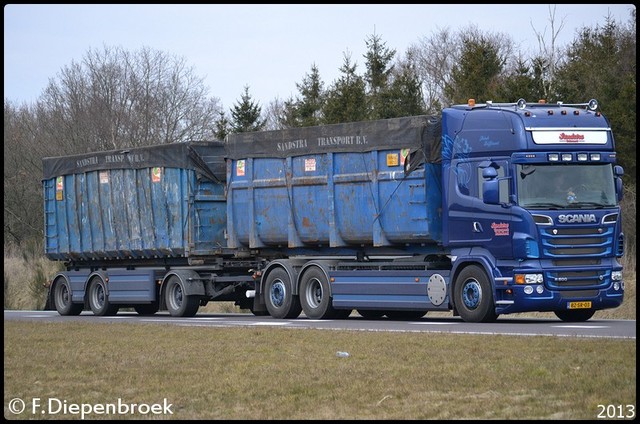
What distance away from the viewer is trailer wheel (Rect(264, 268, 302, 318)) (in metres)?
25.4

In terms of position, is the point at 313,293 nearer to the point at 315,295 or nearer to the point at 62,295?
the point at 315,295

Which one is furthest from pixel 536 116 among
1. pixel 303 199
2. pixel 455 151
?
A: pixel 303 199

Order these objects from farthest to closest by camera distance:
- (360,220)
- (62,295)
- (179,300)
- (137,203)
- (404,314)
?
1. (62,295)
2. (137,203)
3. (179,300)
4. (404,314)
5. (360,220)

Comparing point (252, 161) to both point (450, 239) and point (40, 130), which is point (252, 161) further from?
point (40, 130)

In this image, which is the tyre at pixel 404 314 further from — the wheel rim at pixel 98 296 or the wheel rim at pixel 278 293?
the wheel rim at pixel 98 296

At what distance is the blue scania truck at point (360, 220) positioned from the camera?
21.1 meters

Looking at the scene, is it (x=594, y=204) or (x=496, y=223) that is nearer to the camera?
(x=594, y=204)

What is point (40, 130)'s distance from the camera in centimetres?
6200

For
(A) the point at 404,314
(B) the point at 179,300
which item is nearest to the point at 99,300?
(B) the point at 179,300

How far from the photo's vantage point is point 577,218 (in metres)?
20.9

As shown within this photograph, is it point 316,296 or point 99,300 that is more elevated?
point 316,296

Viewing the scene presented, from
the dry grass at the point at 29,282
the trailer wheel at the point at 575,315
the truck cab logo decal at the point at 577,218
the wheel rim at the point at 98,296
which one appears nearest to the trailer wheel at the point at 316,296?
the trailer wheel at the point at 575,315

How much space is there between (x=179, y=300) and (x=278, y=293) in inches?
125

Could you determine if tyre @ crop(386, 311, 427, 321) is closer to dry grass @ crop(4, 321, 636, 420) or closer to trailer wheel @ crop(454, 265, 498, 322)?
trailer wheel @ crop(454, 265, 498, 322)
